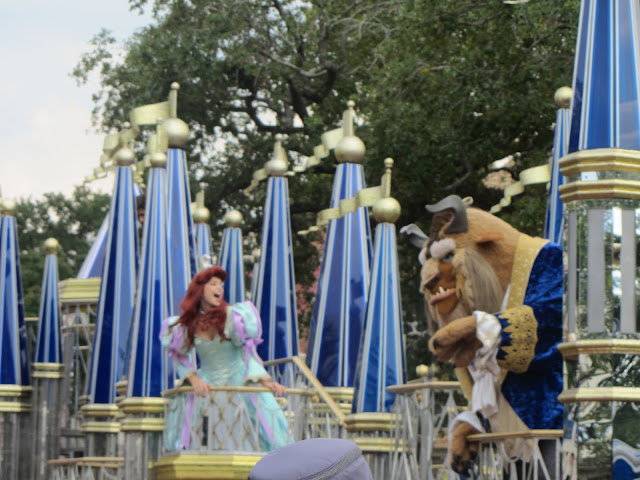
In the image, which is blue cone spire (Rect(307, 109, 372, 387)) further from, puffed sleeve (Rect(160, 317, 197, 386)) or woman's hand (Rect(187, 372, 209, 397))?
woman's hand (Rect(187, 372, 209, 397))

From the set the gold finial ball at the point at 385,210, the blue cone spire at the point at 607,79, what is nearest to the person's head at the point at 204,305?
the gold finial ball at the point at 385,210

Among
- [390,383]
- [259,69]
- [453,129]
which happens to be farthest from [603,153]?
[259,69]

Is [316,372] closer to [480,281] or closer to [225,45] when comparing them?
[480,281]

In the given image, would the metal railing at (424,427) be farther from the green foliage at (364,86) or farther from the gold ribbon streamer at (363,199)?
the green foliage at (364,86)

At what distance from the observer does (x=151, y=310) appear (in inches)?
464

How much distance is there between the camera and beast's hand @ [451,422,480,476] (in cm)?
719

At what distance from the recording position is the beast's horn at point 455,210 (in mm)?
7551

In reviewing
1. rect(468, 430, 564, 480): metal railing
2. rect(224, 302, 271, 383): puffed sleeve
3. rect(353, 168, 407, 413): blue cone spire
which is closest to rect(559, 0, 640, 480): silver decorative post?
rect(468, 430, 564, 480): metal railing

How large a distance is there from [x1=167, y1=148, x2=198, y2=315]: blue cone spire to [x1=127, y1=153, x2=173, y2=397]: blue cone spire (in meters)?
0.08

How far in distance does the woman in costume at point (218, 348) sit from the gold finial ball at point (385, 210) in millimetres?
1293

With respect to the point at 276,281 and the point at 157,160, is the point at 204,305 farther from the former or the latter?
the point at 276,281

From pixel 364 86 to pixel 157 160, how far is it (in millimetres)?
8776

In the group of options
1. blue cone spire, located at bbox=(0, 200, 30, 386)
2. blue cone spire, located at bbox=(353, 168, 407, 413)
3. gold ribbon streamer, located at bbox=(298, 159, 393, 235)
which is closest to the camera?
blue cone spire, located at bbox=(353, 168, 407, 413)

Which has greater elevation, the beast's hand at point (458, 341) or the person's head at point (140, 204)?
the person's head at point (140, 204)
